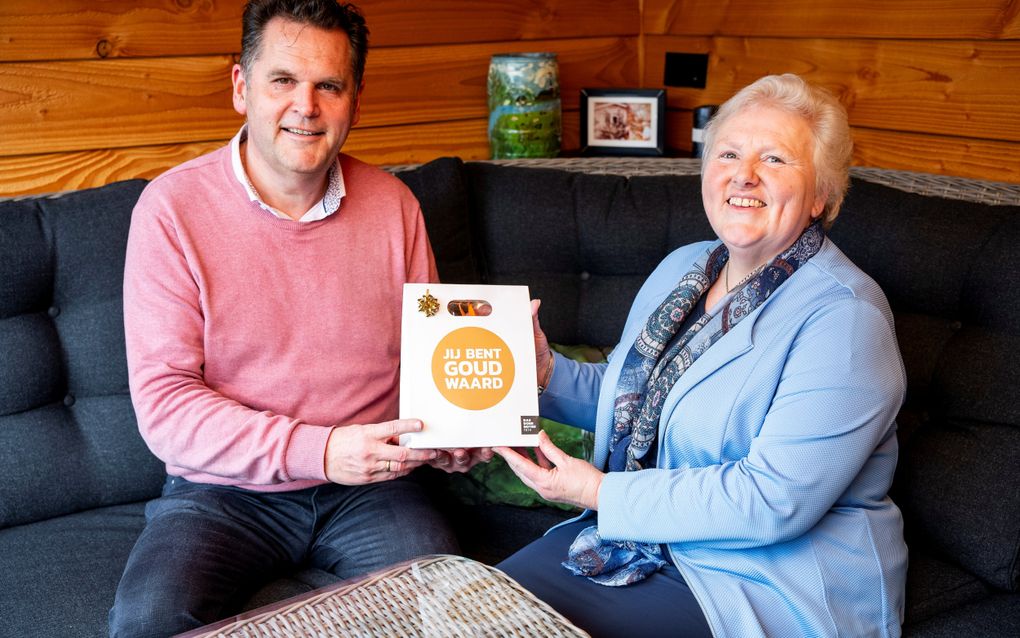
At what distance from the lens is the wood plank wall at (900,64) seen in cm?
222

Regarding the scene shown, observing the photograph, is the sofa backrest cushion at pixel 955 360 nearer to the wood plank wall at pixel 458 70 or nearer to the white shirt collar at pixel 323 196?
the wood plank wall at pixel 458 70

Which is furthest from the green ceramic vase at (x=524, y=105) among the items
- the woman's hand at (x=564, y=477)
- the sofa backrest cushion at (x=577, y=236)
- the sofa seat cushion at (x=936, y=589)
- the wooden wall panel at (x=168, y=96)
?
the sofa seat cushion at (x=936, y=589)

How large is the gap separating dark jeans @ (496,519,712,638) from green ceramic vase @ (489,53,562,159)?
1.32 meters

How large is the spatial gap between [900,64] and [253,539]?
6.23ft

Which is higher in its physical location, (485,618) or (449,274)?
(449,274)

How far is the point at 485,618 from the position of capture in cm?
123

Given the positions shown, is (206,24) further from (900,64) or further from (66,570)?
(900,64)

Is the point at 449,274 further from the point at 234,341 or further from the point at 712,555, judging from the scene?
the point at 712,555

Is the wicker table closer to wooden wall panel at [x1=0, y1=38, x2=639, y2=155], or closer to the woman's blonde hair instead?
the woman's blonde hair

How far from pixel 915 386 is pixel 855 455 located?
53 cm

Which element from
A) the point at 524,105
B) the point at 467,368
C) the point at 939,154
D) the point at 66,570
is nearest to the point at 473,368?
the point at 467,368

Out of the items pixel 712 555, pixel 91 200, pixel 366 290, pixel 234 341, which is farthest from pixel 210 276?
pixel 712 555

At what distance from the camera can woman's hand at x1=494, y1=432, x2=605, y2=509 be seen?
153 cm

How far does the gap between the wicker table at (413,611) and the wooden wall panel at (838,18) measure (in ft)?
5.78
